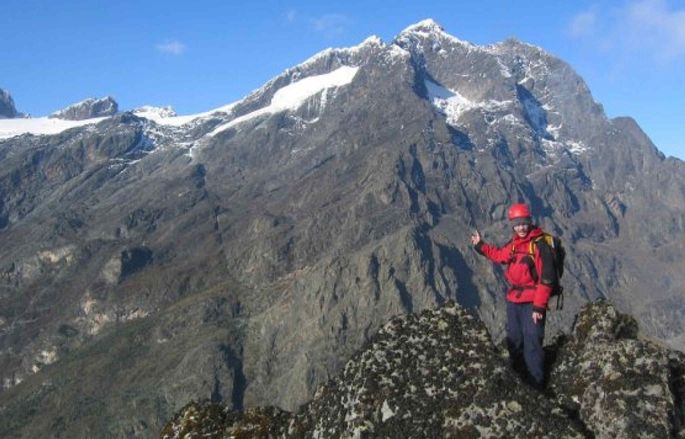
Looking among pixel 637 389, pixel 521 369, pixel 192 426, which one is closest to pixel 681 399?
pixel 637 389

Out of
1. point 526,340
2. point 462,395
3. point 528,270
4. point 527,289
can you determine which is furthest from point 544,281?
point 462,395

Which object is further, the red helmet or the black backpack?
the red helmet

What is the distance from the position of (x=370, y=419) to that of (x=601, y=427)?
5.09 metres

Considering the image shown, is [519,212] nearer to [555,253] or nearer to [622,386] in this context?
[555,253]

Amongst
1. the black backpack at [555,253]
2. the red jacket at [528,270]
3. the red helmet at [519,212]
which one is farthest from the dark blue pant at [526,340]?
the red helmet at [519,212]

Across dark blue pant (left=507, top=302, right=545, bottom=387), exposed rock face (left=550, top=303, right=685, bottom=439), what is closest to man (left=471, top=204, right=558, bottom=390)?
dark blue pant (left=507, top=302, right=545, bottom=387)

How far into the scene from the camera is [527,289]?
63.1ft

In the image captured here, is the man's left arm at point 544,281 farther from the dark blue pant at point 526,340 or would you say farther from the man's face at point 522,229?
the man's face at point 522,229

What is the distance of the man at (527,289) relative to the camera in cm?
1805

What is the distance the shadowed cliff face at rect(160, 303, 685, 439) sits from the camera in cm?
1485

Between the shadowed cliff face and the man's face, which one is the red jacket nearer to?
the man's face

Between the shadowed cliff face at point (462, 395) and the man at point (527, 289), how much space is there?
78 centimetres

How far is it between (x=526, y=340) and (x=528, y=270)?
1.97 m

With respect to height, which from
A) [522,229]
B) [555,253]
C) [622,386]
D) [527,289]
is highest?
[522,229]
